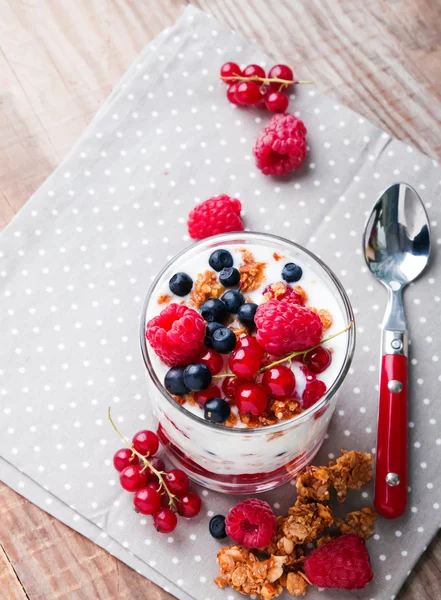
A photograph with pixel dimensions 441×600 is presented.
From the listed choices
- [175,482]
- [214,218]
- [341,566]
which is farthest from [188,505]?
[214,218]

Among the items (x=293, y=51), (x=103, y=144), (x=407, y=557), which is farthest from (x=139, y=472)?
(x=293, y=51)

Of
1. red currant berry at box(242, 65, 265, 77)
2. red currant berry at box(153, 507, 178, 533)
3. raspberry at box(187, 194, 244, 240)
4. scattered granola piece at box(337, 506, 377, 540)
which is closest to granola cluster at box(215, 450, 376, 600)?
scattered granola piece at box(337, 506, 377, 540)

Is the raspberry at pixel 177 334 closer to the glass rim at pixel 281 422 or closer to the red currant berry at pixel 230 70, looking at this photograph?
the glass rim at pixel 281 422

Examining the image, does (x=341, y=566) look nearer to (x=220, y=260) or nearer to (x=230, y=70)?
(x=220, y=260)

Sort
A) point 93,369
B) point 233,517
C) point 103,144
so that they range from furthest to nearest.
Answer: point 103,144 → point 93,369 → point 233,517

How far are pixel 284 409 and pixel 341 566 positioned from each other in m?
0.36

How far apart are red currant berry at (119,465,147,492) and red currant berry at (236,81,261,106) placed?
0.87 meters

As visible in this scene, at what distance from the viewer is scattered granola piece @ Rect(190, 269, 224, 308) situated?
4.47 feet

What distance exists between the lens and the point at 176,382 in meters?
1.28

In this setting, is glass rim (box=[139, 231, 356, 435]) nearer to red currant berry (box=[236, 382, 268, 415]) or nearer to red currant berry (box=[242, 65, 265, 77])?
red currant berry (box=[236, 382, 268, 415])

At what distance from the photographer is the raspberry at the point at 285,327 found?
4.00 feet

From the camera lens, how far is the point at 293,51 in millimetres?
1835

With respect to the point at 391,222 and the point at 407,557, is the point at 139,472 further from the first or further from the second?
the point at 391,222

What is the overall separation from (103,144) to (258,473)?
2.73 feet
